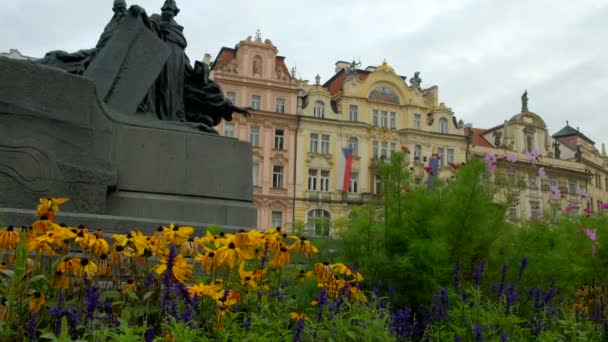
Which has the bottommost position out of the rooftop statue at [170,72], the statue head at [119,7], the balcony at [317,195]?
the rooftop statue at [170,72]

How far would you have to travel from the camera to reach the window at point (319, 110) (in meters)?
31.8

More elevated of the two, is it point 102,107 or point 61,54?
point 61,54

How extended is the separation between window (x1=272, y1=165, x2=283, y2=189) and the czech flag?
120 inches

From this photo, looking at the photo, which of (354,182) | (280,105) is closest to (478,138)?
(354,182)

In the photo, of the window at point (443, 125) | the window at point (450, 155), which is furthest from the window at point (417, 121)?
the window at point (450, 155)

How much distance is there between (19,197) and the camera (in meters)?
4.58

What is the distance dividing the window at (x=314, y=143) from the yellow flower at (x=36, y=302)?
29.1 metres

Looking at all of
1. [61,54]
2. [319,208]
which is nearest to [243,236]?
[61,54]

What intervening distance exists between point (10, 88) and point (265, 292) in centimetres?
333

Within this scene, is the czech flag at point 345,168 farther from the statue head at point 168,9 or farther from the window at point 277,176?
the statue head at point 168,9

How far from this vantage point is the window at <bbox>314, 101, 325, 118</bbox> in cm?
3184

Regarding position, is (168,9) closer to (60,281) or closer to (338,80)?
(60,281)

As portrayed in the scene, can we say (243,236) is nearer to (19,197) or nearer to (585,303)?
(19,197)

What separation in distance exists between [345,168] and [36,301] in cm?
2891
